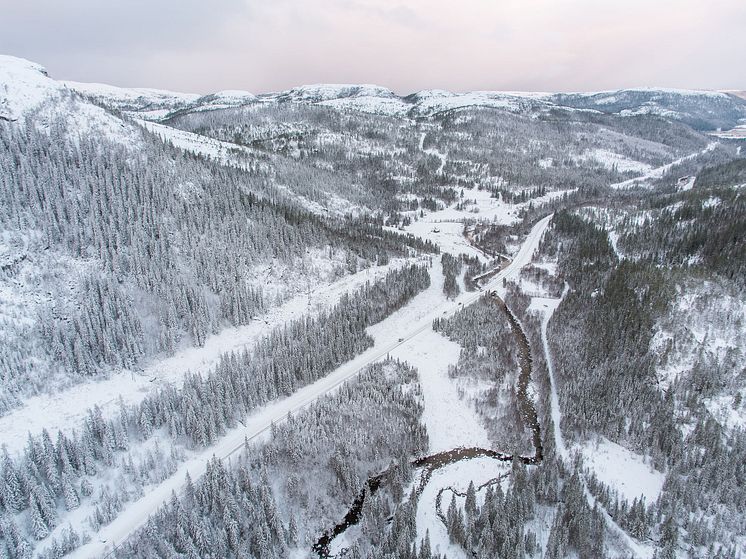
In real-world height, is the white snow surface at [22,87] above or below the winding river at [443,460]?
above

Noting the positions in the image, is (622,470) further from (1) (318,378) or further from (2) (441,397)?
(1) (318,378)

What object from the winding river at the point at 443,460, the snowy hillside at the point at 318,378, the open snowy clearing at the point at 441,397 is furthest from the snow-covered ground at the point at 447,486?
the open snowy clearing at the point at 441,397

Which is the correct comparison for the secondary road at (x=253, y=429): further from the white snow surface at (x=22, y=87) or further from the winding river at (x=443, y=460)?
the white snow surface at (x=22, y=87)

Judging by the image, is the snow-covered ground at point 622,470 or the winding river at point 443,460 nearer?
the winding river at point 443,460

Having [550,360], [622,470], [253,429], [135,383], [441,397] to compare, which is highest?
[135,383]

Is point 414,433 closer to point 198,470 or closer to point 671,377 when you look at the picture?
point 198,470

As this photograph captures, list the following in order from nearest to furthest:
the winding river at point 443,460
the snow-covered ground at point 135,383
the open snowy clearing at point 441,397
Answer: the winding river at point 443,460, the snow-covered ground at point 135,383, the open snowy clearing at point 441,397

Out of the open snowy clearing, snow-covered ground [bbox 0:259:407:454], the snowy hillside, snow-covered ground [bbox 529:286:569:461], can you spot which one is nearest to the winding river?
the snowy hillside

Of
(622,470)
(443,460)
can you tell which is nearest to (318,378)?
(443,460)

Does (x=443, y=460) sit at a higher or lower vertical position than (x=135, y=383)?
lower

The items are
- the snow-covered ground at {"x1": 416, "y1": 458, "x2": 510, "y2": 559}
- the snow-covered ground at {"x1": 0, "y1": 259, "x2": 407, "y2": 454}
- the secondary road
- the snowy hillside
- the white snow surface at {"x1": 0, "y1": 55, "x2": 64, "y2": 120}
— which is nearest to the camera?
the secondary road

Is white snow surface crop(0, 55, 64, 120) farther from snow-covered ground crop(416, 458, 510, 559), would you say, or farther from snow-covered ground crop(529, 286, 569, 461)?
snow-covered ground crop(529, 286, 569, 461)
